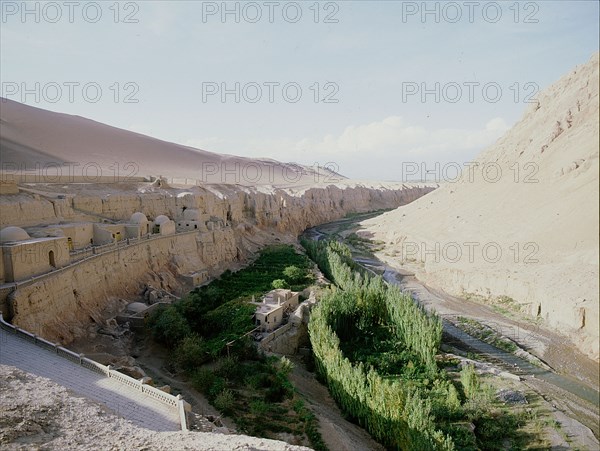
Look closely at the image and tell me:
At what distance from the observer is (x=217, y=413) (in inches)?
652

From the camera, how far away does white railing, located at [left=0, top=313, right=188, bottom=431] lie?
12.0m

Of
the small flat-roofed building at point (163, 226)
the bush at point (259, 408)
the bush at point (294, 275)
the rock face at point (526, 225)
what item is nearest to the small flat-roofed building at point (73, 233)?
the small flat-roofed building at point (163, 226)

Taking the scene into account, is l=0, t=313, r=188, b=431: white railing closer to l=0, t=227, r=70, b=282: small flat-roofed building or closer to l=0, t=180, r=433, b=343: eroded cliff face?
l=0, t=180, r=433, b=343: eroded cliff face

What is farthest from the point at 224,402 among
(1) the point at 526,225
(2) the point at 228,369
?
(1) the point at 526,225

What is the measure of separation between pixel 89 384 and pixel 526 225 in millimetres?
28040

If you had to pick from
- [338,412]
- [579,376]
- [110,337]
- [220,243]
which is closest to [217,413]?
[338,412]

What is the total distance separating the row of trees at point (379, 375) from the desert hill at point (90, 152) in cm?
3729

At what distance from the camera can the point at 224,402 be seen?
16812 mm

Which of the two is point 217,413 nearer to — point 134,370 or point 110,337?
point 134,370

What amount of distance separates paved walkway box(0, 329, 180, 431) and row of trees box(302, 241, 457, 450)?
296 inches

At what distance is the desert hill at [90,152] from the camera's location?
66.2 metres

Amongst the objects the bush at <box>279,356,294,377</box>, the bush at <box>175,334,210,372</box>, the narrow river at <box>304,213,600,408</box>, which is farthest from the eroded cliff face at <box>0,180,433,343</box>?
the narrow river at <box>304,213,600,408</box>

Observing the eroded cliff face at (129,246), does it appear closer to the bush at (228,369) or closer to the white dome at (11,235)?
the white dome at (11,235)

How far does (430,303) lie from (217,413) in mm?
18690
